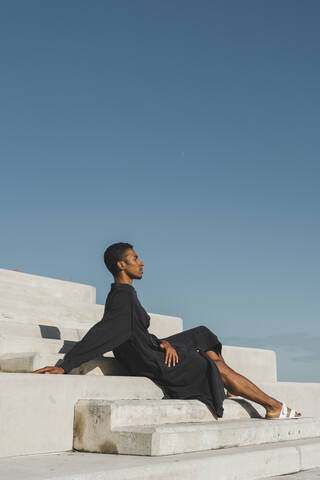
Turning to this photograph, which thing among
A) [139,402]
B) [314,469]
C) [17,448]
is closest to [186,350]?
[139,402]

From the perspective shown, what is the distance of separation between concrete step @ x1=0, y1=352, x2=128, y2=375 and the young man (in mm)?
116

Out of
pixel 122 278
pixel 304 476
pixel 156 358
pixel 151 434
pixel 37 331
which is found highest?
pixel 122 278

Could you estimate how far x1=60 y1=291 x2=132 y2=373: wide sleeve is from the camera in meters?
3.79

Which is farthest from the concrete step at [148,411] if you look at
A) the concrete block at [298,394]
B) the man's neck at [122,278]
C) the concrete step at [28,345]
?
the concrete block at [298,394]

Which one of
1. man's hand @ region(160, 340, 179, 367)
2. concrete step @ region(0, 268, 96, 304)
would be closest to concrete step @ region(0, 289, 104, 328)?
concrete step @ region(0, 268, 96, 304)

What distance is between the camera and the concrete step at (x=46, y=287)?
24.0 feet

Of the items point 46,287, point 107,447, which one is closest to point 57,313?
point 46,287

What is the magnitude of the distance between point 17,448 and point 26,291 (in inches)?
171

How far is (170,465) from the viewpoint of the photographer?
2.84m

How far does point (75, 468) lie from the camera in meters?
2.71

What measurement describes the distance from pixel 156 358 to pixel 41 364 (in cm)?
81

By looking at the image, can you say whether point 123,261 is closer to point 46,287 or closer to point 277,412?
point 277,412

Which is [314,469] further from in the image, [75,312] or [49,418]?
[75,312]

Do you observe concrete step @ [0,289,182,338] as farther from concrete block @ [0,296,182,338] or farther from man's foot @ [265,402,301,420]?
man's foot @ [265,402,301,420]
